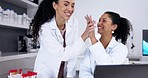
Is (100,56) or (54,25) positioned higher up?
Result: (54,25)

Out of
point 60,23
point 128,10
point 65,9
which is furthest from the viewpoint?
point 128,10

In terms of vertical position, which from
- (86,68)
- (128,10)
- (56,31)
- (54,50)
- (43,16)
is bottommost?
(86,68)

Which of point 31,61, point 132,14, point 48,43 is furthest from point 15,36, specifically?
point 132,14

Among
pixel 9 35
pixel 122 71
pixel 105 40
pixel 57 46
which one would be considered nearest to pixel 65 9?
pixel 57 46

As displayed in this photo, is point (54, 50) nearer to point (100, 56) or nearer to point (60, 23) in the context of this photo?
point (60, 23)

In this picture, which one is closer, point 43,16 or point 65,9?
point 65,9

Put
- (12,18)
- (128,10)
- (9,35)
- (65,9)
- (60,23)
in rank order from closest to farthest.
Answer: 1. (65,9)
2. (60,23)
3. (12,18)
4. (9,35)
5. (128,10)

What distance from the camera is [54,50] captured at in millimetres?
1408

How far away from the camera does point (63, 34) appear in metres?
1.48

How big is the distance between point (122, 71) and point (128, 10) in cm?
385

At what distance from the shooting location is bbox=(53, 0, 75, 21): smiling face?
1395 millimetres

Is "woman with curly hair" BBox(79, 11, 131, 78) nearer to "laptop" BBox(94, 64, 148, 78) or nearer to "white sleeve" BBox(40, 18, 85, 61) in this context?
"white sleeve" BBox(40, 18, 85, 61)

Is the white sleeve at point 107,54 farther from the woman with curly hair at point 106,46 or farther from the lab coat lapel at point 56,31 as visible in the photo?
the lab coat lapel at point 56,31

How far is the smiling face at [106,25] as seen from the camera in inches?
60.1
